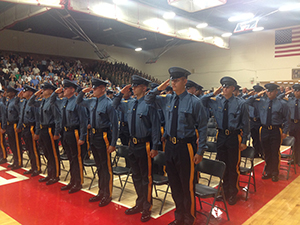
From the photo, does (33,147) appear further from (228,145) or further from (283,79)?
(283,79)

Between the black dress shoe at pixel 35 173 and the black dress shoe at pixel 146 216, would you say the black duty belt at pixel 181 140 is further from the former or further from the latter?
the black dress shoe at pixel 35 173

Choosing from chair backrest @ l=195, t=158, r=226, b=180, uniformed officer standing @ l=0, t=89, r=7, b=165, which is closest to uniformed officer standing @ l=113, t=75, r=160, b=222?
chair backrest @ l=195, t=158, r=226, b=180

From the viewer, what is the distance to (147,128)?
3537mm

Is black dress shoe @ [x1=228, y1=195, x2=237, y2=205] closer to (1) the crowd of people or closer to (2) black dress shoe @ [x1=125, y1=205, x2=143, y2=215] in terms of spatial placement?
(1) the crowd of people

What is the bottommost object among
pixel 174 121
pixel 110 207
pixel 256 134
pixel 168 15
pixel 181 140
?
pixel 110 207

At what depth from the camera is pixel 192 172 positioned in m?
3.03

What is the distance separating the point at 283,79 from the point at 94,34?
14.2 metres

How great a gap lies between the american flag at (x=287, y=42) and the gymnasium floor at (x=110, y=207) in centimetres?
1359

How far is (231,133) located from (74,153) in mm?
2893

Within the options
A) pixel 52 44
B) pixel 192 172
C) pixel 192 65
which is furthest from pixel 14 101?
pixel 192 65

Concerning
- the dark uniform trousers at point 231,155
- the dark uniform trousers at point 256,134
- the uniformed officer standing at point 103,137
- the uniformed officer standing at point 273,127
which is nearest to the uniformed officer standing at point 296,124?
the dark uniform trousers at point 256,134

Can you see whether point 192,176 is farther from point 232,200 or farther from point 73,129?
point 73,129

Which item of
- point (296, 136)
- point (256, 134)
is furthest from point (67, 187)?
point (296, 136)

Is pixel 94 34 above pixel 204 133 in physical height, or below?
above
